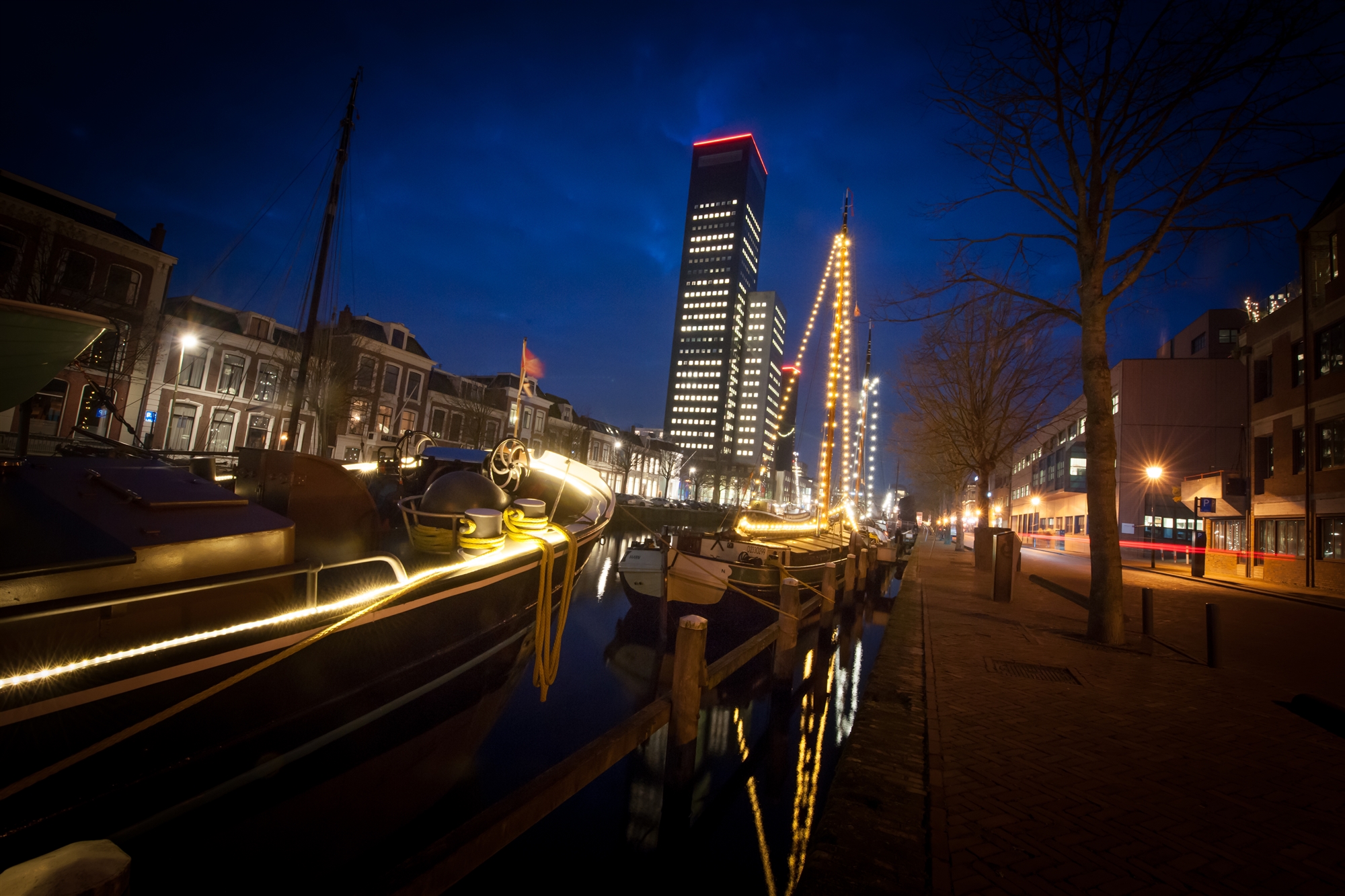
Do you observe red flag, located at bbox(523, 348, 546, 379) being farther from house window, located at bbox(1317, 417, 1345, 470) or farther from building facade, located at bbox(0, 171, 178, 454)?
house window, located at bbox(1317, 417, 1345, 470)

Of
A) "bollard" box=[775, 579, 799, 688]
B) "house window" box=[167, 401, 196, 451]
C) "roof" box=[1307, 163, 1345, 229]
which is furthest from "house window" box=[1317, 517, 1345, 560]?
"house window" box=[167, 401, 196, 451]

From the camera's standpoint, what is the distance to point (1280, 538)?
20.3 metres

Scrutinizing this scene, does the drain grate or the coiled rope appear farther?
the drain grate

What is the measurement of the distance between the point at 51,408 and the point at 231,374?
25.3 ft

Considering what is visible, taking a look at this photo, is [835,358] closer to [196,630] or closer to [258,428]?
[196,630]

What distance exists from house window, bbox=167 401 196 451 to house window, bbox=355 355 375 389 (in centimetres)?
806

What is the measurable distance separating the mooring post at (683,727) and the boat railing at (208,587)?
2.18 meters

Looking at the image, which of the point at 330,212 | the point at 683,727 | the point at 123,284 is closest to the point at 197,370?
the point at 123,284

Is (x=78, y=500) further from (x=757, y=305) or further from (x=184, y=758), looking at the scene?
(x=757, y=305)

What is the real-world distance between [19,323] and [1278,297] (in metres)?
39.2

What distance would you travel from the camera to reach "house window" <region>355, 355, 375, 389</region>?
35.2 m

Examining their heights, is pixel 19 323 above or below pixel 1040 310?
below

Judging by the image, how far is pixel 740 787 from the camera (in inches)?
240

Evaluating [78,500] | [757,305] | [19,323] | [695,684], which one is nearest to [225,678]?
[78,500]
